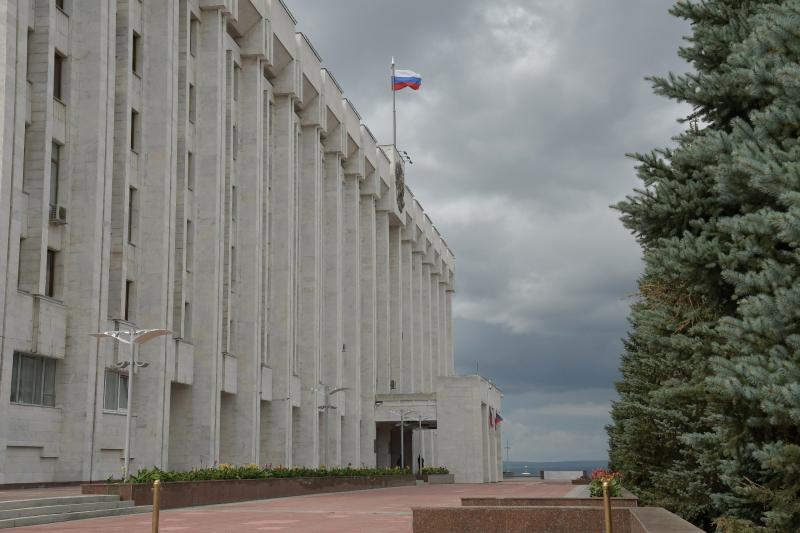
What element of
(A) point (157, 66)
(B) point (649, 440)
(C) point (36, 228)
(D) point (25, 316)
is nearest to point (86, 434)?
(D) point (25, 316)

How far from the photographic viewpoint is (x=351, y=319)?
6606 cm

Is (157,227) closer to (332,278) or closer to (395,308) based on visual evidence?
(332,278)

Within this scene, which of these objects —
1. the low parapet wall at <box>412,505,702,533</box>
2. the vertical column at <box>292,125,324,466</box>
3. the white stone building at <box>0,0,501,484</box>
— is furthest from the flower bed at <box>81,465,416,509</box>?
the low parapet wall at <box>412,505,702,533</box>

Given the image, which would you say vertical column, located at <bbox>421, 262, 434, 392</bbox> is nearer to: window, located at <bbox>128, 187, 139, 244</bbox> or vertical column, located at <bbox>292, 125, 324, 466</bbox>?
vertical column, located at <bbox>292, 125, 324, 466</bbox>

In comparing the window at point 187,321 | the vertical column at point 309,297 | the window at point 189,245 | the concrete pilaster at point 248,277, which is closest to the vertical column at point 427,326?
the vertical column at point 309,297

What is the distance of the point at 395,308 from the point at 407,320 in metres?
4.09

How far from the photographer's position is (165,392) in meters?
36.5

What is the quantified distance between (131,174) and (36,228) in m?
6.93

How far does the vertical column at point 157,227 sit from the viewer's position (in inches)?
1404

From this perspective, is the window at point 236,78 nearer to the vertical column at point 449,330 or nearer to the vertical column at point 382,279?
the vertical column at point 382,279

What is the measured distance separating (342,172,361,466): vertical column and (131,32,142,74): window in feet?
100

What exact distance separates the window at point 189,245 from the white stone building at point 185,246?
99 mm

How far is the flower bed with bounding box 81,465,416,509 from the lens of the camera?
2484cm

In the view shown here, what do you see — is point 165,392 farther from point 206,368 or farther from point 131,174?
point 131,174
